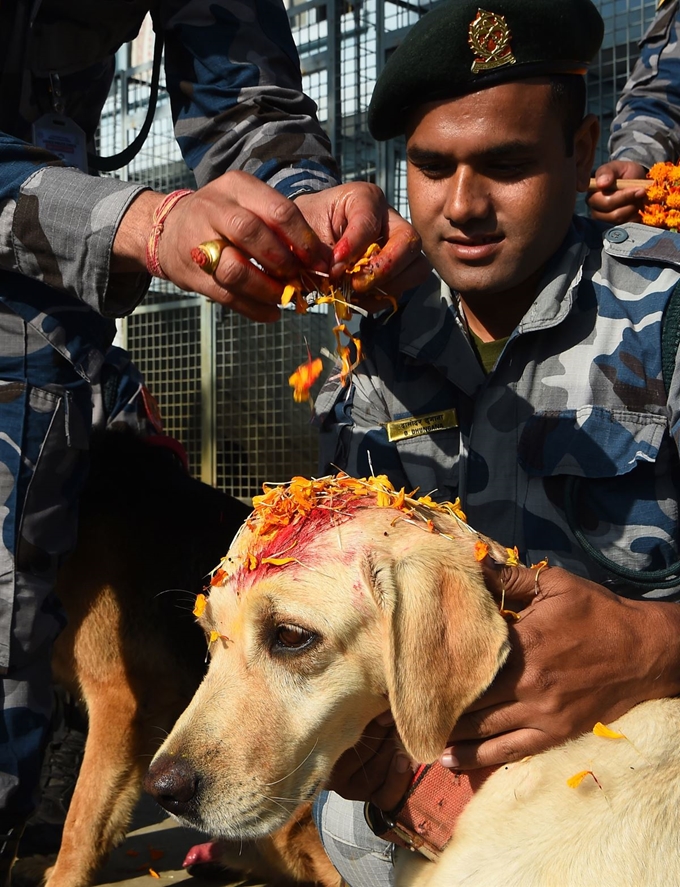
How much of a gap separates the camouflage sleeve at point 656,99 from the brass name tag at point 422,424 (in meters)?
1.70

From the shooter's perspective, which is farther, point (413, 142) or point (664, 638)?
point (413, 142)

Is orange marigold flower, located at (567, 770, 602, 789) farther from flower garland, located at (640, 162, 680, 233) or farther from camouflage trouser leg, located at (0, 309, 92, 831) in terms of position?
flower garland, located at (640, 162, 680, 233)

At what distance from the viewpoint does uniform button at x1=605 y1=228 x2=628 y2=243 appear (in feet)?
10.1

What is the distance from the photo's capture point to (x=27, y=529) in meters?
2.86

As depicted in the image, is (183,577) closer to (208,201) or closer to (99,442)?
(99,442)

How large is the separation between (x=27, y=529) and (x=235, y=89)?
1.60 metres

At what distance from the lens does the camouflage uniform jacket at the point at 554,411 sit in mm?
2807

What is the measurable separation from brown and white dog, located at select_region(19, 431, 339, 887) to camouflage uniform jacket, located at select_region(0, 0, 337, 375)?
3.41ft

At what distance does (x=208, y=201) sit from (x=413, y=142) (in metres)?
1.26

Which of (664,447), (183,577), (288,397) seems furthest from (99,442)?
(288,397)

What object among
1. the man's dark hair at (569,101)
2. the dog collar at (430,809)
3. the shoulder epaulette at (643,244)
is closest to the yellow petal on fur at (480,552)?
the dog collar at (430,809)

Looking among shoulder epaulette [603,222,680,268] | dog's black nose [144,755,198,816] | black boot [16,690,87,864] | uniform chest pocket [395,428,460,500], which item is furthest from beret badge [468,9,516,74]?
black boot [16,690,87,864]

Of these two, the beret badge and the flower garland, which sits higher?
the beret badge

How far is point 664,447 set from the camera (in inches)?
109
